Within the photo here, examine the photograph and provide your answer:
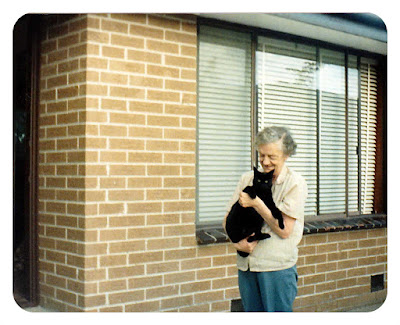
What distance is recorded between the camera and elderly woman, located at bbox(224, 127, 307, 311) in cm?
300

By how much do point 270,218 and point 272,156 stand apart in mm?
354

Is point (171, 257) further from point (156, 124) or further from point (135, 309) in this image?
point (156, 124)

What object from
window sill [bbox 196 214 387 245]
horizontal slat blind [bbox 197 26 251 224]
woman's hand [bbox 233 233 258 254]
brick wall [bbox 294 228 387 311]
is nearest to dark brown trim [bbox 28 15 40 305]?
horizontal slat blind [bbox 197 26 251 224]

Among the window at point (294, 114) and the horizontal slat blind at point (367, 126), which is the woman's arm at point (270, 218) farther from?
the horizontal slat blind at point (367, 126)

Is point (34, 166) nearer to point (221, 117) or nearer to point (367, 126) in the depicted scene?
point (221, 117)

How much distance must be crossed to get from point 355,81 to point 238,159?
1657 millimetres

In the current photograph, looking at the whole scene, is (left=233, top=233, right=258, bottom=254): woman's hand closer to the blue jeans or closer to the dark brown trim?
the blue jeans

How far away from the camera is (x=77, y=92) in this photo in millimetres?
3873

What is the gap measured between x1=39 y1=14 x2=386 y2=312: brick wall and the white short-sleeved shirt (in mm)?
1199

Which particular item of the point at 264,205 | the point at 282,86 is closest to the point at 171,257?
the point at 264,205

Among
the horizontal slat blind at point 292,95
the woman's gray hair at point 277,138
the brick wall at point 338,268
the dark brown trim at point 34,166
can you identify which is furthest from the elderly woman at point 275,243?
the brick wall at point 338,268

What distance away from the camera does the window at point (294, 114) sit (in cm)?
472

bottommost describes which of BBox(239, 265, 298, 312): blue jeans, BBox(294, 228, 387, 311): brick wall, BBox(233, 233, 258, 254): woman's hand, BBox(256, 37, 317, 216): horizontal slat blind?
BBox(294, 228, 387, 311): brick wall

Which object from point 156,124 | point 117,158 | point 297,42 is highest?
point 297,42
